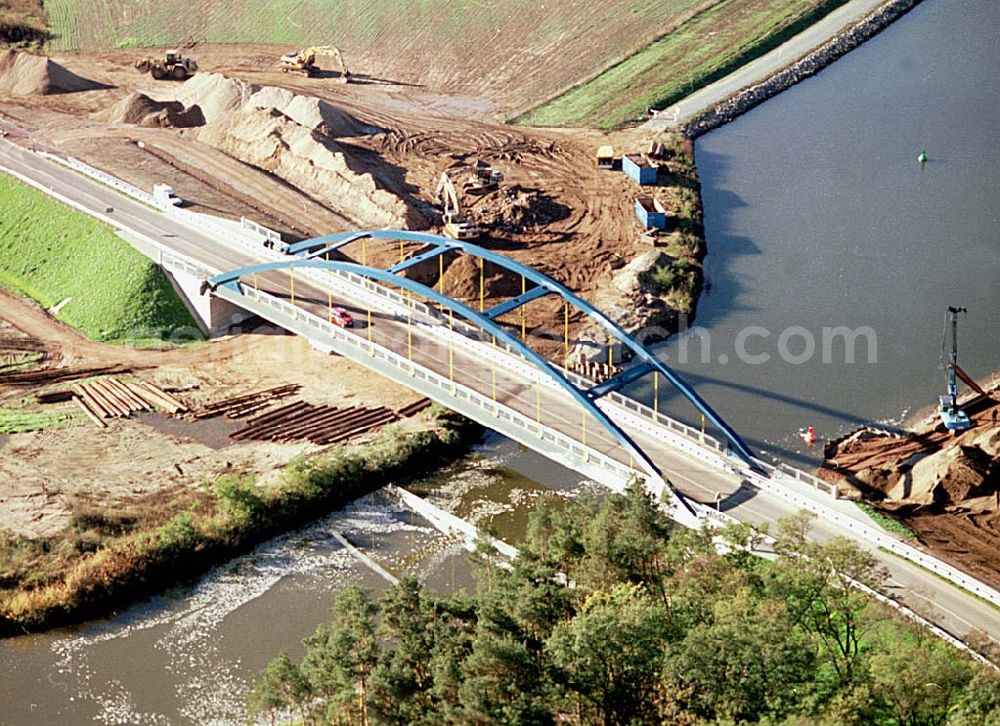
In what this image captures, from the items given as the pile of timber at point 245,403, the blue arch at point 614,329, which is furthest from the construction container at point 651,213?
the pile of timber at point 245,403

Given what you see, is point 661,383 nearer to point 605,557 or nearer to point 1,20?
point 605,557

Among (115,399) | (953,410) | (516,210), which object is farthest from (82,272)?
(953,410)

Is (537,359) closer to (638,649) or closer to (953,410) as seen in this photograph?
(953,410)

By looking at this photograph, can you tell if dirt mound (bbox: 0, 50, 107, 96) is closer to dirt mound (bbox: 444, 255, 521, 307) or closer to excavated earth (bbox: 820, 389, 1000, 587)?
dirt mound (bbox: 444, 255, 521, 307)

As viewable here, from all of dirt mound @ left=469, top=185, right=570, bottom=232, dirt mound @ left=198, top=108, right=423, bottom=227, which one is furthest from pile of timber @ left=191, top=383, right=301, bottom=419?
dirt mound @ left=469, top=185, right=570, bottom=232

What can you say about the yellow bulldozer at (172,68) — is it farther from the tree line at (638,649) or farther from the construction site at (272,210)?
the tree line at (638,649)
